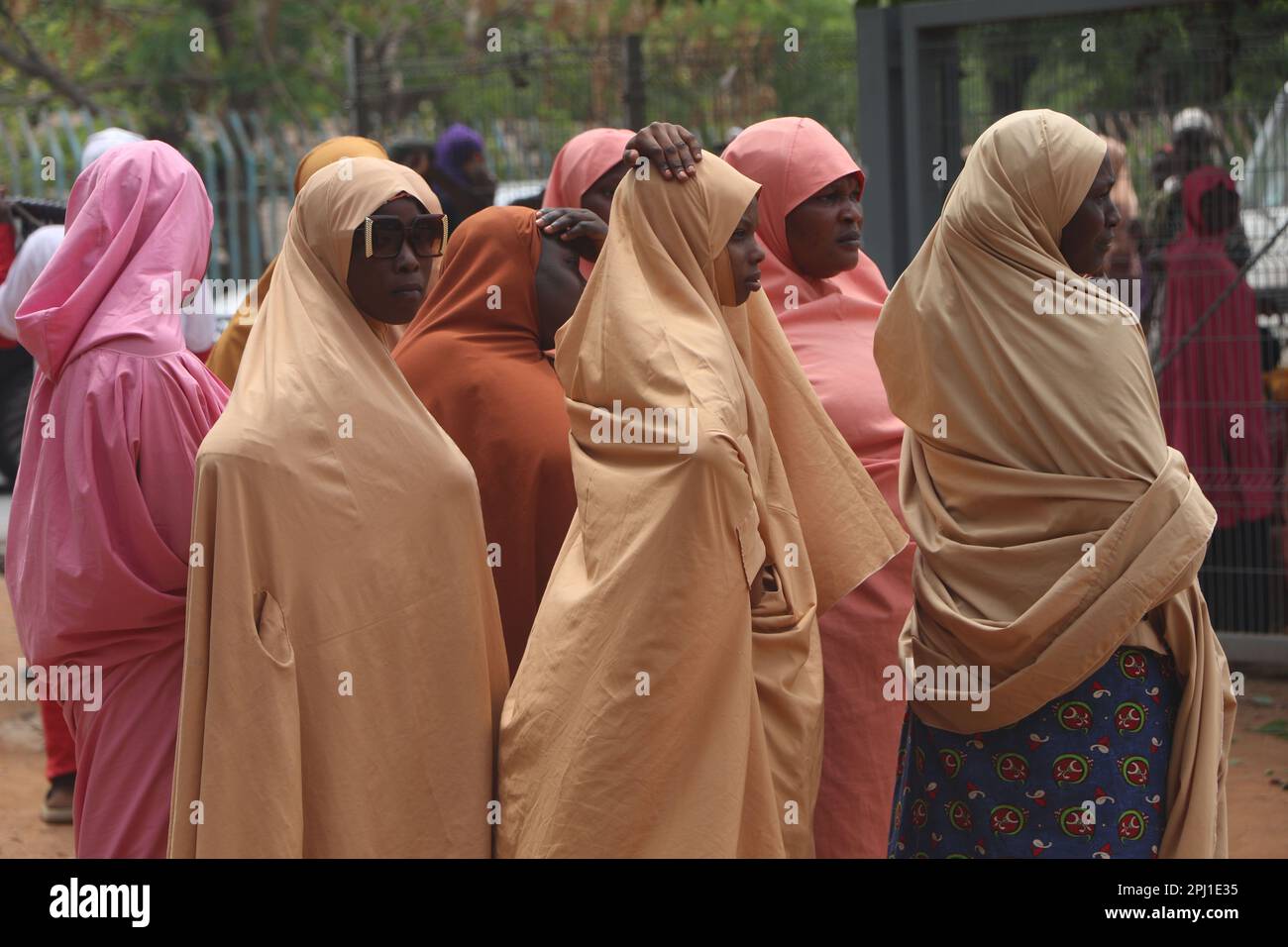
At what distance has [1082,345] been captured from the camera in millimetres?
3199

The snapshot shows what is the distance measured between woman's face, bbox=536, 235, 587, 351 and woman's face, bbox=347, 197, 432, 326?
801 millimetres

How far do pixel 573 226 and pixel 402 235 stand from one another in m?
0.79

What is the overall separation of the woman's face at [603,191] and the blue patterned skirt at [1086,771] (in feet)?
6.99

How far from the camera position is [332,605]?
3199 mm

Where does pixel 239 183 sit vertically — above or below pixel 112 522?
above

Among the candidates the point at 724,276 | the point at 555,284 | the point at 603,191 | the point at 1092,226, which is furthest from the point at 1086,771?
the point at 603,191

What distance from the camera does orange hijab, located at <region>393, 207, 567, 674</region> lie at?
4.10 m

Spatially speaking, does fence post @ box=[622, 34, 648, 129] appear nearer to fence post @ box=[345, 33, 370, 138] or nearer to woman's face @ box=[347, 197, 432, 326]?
fence post @ box=[345, 33, 370, 138]

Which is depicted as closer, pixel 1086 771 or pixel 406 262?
pixel 1086 771

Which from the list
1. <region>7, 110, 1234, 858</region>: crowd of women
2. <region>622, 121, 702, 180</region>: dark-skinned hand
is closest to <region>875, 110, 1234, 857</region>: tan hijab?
<region>7, 110, 1234, 858</region>: crowd of women

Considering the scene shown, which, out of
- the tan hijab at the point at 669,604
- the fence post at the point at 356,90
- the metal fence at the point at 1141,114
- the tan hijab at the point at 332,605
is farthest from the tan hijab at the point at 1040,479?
the fence post at the point at 356,90

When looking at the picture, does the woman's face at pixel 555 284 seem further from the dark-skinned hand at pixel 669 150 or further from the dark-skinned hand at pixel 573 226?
the dark-skinned hand at pixel 669 150

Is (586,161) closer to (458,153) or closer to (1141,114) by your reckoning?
(458,153)

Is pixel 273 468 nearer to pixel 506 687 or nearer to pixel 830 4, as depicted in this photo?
pixel 506 687
